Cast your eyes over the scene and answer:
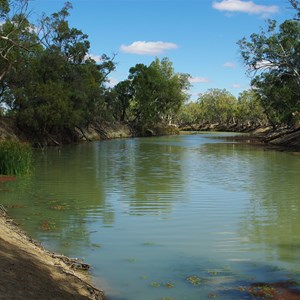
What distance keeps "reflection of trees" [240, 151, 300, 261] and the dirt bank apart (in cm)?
427

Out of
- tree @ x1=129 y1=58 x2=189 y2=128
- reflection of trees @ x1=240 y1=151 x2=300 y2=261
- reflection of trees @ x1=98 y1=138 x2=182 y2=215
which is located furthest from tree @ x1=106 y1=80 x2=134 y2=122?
reflection of trees @ x1=240 y1=151 x2=300 y2=261

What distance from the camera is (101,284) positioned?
7578mm

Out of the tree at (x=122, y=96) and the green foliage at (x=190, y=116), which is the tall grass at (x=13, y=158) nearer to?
the tree at (x=122, y=96)

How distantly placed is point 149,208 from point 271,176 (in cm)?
1105

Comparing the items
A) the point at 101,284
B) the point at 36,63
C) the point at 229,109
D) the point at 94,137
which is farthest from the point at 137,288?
the point at 229,109

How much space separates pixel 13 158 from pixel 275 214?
13.4m

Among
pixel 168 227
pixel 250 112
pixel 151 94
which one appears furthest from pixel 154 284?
pixel 250 112

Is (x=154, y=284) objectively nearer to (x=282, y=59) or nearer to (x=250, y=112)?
(x=282, y=59)

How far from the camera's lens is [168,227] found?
11.7 metres

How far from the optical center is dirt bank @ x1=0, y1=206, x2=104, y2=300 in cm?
588

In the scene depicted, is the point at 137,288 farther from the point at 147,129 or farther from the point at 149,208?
the point at 147,129

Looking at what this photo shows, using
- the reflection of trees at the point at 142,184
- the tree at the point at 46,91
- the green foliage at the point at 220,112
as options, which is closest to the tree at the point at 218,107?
the green foliage at the point at 220,112

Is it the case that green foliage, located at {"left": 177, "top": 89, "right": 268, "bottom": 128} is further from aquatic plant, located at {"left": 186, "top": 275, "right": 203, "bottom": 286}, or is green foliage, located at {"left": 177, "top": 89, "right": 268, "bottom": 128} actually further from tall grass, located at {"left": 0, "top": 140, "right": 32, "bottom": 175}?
Answer: aquatic plant, located at {"left": 186, "top": 275, "right": 203, "bottom": 286}

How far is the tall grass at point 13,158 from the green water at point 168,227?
2.59 feet
